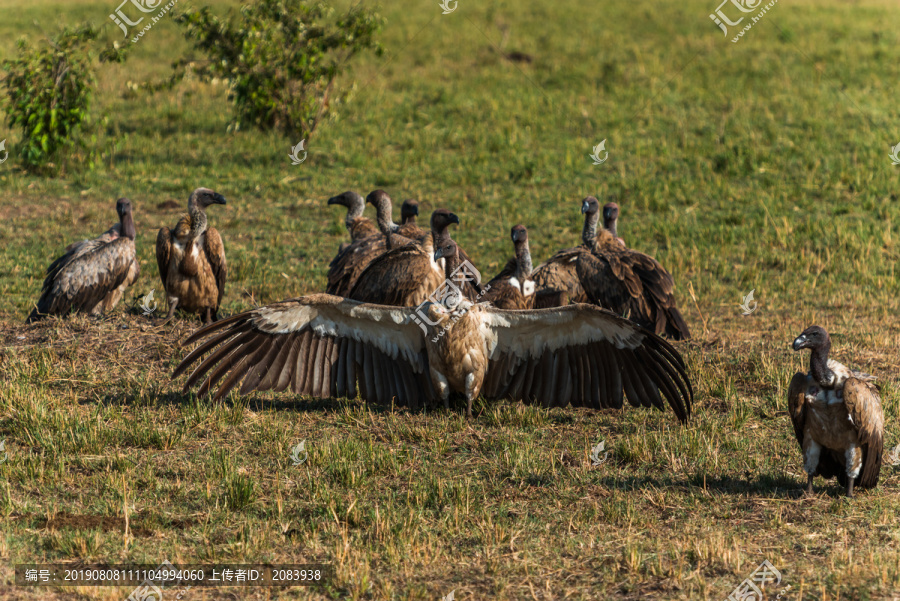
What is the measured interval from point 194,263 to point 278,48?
7.38m

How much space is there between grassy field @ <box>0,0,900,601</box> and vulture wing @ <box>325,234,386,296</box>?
3.90ft

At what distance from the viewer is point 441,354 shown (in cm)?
679

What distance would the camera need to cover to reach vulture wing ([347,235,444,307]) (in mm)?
7781

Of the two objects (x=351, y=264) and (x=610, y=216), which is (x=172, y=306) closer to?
(x=351, y=264)

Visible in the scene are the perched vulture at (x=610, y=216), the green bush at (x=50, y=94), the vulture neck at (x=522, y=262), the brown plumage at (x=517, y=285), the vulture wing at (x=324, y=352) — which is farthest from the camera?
the green bush at (x=50, y=94)

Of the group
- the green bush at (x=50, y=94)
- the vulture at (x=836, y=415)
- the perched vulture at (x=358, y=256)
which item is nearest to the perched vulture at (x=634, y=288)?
the perched vulture at (x=358, y=256)

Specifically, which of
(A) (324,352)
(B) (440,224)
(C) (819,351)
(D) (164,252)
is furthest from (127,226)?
(C) (819,351)

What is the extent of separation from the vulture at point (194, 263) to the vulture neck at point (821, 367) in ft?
18.8

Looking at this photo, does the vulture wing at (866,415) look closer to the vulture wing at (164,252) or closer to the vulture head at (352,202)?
the vulture wing at (164,252)

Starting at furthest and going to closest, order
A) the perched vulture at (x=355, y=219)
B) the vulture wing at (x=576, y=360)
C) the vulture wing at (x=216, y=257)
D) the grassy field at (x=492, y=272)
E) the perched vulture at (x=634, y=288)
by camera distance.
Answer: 1. the perched vulture at (x=355, y=219)
2. the vulture wing at (x=216, y=257)
3. the perched vulture at (x=634, y=288)
4. the vulture wing at (x=576, y=360)
5. the grassy field at (x=492, y=272)

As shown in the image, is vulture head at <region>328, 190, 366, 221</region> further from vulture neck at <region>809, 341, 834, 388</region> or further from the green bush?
vulture neck at <region>809, 341, 834, 388</region>

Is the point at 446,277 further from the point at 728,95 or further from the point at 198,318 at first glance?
the point at 728,95

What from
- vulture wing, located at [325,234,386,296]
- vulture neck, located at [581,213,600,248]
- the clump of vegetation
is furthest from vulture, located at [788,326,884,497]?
the clump of vegetation

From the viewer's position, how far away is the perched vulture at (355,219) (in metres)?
10.7
